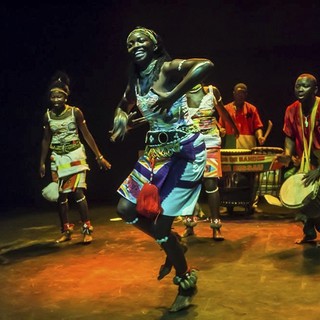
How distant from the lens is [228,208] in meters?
7.46

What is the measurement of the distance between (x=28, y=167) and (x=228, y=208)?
11.4ft

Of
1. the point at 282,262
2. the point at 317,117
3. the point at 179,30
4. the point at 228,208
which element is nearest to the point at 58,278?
the point at 282,262

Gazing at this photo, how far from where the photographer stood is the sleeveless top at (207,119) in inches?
218

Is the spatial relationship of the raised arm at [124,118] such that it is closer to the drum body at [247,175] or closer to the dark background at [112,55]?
the drum body at [247,175]

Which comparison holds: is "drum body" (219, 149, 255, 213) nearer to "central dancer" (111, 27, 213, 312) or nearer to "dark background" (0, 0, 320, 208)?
"dark background" (0, 0, 320, 208)

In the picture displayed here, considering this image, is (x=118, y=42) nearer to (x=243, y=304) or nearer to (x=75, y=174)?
(x=75, y=174)

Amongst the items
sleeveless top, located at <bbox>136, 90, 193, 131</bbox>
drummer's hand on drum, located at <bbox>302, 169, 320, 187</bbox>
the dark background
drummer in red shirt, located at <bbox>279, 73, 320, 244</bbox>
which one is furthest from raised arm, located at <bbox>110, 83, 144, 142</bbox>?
the dark background

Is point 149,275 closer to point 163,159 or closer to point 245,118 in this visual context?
point 163,159

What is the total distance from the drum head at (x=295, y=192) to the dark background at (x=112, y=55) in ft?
11.5

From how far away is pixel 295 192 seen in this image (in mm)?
5078

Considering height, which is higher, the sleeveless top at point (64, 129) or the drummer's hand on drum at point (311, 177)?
the sleeveless top at point (64, 129)

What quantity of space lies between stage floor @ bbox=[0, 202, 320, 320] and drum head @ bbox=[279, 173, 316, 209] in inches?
17.2

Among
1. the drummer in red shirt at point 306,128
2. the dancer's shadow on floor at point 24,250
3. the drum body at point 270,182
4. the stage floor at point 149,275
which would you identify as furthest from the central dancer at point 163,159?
the drum body at point 270,182

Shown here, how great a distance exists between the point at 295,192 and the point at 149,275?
4.88 ft
